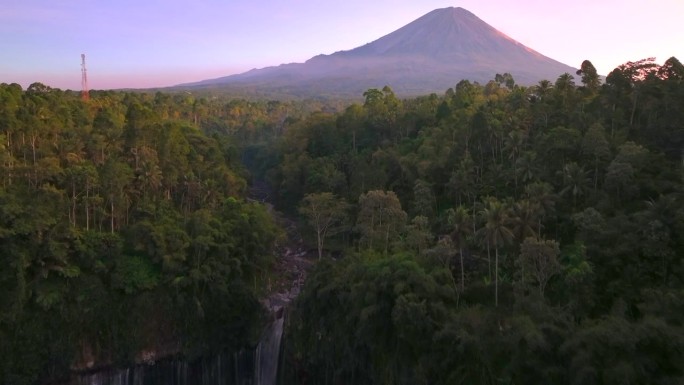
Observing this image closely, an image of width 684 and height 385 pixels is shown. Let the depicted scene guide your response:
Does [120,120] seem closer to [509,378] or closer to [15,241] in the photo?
[15,241]

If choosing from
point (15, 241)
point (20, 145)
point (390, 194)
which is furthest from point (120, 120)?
point (390, 194)

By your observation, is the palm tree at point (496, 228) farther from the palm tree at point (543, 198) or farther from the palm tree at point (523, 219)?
the palm tree at point (543, 198)

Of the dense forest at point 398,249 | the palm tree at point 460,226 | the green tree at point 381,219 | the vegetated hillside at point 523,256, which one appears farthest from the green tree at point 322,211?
the palm tree at point 460,226

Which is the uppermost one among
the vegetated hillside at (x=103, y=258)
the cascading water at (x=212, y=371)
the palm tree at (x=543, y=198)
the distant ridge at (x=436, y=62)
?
the distant ridge at (x=436, y=62)

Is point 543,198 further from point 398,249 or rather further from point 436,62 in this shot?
point 436,62

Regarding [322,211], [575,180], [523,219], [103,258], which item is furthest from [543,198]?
[103,258]

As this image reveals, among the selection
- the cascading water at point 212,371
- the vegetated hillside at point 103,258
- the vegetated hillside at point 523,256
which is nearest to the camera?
the vegetated hillside at point 523,256
